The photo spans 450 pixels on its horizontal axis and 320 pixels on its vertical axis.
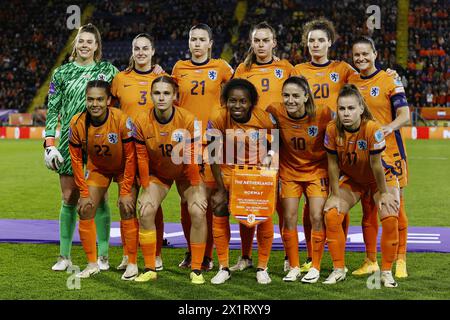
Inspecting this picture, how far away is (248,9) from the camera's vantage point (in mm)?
30250

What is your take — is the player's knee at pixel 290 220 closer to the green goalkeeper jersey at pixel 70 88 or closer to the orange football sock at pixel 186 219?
the orange football sock at pixel 186 219

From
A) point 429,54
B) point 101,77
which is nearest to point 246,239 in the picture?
point 101,77

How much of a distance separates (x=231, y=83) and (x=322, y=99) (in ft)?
2.68

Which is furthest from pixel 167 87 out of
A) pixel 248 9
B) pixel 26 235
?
pixel 248 9

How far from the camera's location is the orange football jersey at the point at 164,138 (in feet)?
17.0

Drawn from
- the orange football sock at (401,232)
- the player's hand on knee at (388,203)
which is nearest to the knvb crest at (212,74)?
the player's hand on knee at (388,203)

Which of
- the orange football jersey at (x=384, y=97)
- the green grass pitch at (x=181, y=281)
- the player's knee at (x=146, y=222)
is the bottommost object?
the green grass pitch at (x=181, y=281)

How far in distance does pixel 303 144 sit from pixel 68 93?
1.93 meters

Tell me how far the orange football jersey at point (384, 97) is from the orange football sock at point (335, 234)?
28.1 inches

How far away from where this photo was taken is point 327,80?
5520 mm

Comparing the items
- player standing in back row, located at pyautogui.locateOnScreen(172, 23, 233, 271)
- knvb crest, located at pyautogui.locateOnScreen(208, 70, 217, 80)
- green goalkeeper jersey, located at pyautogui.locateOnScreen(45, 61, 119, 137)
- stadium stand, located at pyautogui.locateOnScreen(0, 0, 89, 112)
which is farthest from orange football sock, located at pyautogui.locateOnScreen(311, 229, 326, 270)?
stadium stand, located at pyautogui.locateOnScreen(0, 0, 89, 112)

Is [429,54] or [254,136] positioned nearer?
[254,136]

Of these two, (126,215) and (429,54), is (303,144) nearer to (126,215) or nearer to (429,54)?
(126,215)
